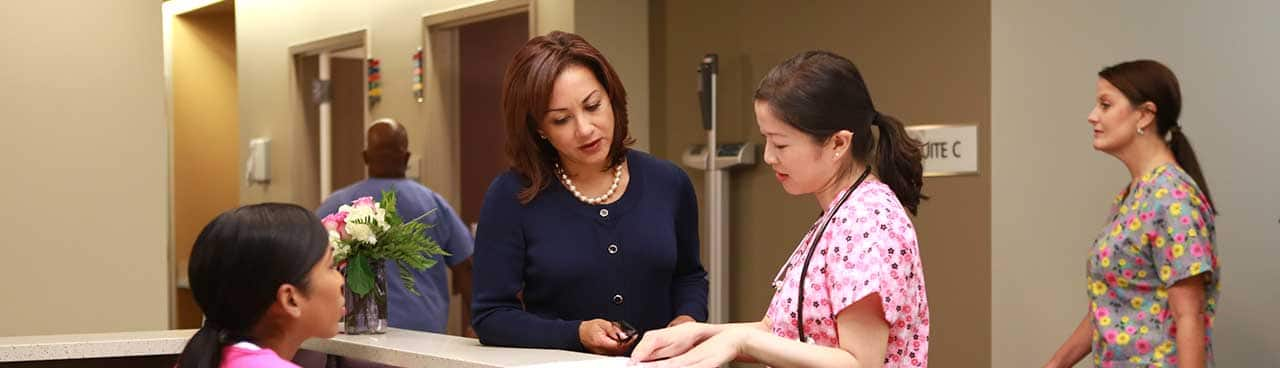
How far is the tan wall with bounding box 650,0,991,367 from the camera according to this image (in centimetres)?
448

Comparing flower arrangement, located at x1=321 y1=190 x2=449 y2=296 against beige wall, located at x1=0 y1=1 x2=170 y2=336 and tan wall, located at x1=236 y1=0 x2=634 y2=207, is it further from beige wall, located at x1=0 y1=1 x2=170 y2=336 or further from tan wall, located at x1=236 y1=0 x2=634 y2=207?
tan wall, located at x1=236 y1=0 x2=634 y2=207

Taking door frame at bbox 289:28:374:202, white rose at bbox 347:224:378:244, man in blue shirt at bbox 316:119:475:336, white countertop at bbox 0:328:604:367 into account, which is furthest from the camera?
door frame at bbox 289:28:374:202

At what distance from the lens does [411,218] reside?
489 centimetres

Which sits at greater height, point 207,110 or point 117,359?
point 207,110

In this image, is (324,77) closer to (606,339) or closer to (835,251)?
(606,339)

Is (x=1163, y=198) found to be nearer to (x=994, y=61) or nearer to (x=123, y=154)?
(x=994, y=61)

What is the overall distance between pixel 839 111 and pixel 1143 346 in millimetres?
1659

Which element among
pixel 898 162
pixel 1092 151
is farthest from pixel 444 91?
pixel 898 162

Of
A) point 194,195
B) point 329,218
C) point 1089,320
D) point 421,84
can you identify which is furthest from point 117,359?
point 194,195

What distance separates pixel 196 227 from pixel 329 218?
6.26 meters

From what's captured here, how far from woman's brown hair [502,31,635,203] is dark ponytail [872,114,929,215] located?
0.66 meters

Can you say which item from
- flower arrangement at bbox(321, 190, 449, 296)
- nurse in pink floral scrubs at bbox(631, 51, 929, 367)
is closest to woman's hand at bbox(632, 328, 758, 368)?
nurse in pink floral scrubs at bbox(631, 51, 929, 367)

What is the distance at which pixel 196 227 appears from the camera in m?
8.73

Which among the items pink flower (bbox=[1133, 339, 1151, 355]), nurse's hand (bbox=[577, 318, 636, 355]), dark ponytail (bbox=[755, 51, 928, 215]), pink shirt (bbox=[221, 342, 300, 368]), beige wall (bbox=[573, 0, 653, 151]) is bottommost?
pink flower (bbox=[1133, 339, 1151, 355])
